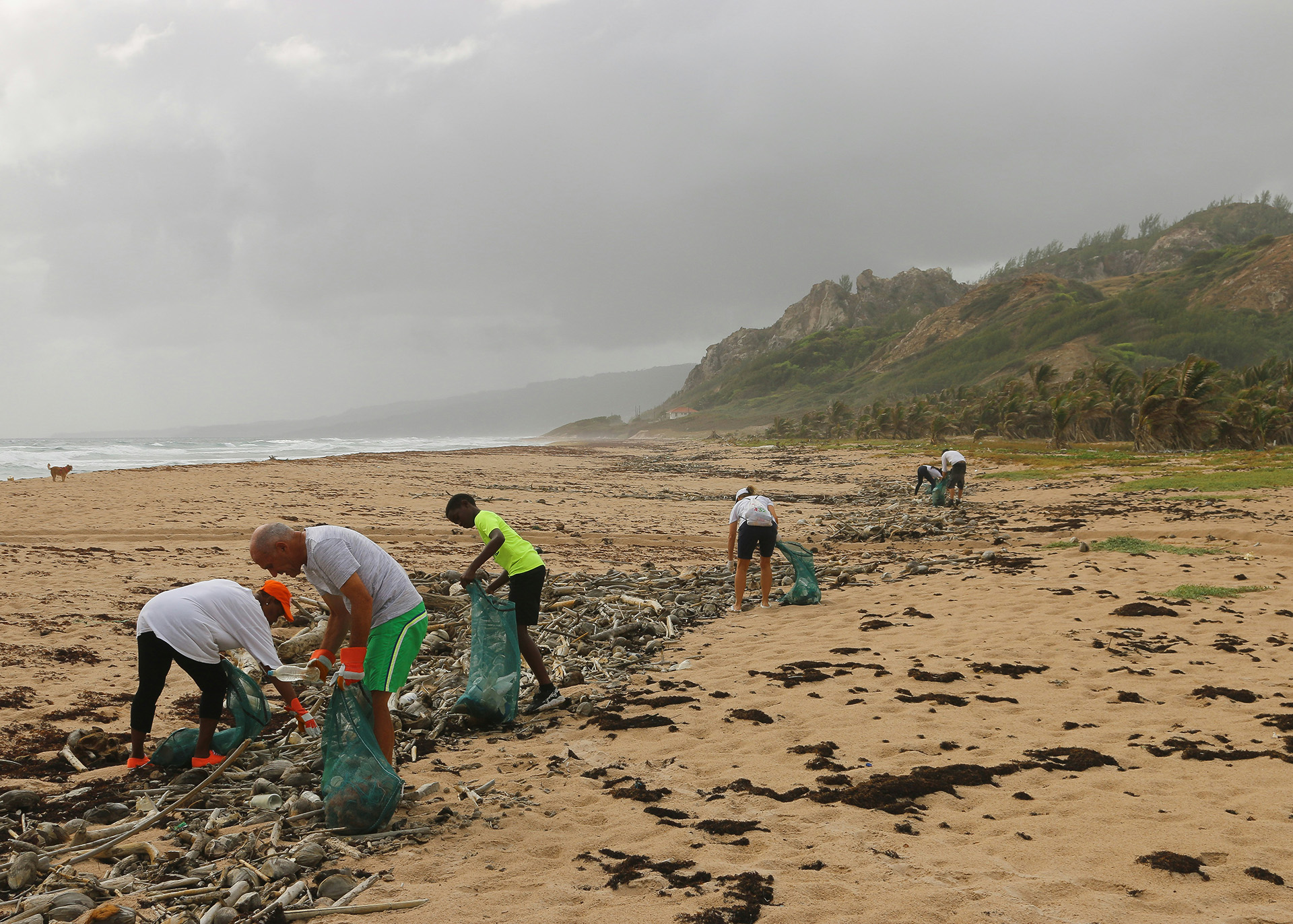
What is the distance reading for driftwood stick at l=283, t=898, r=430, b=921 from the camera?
114 inches

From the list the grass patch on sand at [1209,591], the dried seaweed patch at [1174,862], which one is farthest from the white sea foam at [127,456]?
the dried seaweed patch at [1174,862]

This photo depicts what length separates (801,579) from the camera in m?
9.17

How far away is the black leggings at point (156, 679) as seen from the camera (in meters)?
4.41

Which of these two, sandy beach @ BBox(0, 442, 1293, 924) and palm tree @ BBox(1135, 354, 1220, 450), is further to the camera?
palm tree @ BBox(1135, 354, 1220, 450)

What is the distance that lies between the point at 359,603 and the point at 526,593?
2.07m

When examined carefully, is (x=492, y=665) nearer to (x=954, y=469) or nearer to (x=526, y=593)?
(x=526, y=593)

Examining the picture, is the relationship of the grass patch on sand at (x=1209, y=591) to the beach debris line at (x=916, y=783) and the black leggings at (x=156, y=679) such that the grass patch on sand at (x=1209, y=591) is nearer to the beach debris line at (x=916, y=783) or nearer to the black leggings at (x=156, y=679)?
the beach debris line at (x=916, y=783)

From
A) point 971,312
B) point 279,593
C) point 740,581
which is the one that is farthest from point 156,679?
point 971,312

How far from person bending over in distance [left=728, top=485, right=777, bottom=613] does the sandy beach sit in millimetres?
386

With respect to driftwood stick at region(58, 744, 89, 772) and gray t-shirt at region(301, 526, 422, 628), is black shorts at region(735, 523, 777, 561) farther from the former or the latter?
driftwood stick at region(58, 744, 89, 772)

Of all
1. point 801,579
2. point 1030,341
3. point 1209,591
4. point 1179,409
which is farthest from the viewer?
point 1030,341

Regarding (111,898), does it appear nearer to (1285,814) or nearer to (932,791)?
(932,791)

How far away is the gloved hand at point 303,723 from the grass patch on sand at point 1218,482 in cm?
2012

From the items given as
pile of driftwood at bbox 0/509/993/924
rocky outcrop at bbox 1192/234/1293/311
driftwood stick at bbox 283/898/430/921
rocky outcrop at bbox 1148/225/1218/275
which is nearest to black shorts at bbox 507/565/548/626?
pile of driftwood at bbox 0/509/993/924
